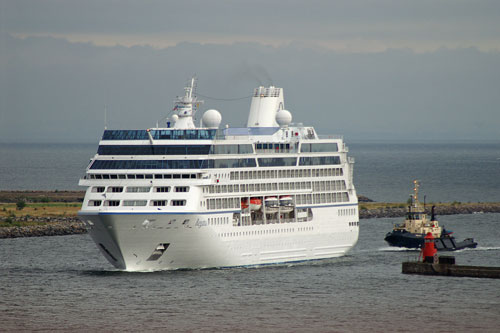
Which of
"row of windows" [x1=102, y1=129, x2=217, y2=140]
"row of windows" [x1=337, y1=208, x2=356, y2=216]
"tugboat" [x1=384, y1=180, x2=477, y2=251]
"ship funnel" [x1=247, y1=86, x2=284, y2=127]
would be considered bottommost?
"tugboat" [x1=384, y1=180, x2=477, y2=251]

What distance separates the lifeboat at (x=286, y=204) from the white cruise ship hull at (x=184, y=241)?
98 cm

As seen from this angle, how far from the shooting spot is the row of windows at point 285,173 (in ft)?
211

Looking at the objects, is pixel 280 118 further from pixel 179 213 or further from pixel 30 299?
pixel 30 299

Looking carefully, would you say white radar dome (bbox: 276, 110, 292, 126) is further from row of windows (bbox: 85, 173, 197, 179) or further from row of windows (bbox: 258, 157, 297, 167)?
row of windows (bbox: 85, 173, 197, 179)

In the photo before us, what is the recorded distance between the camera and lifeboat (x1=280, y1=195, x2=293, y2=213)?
67562 mm

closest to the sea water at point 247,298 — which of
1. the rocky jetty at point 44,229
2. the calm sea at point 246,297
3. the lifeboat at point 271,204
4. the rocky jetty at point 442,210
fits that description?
the calm sea at point 246,297

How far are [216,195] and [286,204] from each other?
7639 mm

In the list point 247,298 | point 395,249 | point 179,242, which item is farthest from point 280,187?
point 395,249

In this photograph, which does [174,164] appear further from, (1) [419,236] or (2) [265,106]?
(1) [419,236]

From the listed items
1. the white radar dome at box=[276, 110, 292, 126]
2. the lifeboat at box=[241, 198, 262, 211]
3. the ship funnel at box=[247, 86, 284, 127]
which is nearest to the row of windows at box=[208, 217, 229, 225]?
the lifeboat at box=[241, 198, 262, 211]

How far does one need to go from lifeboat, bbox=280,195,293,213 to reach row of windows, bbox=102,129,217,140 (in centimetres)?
794

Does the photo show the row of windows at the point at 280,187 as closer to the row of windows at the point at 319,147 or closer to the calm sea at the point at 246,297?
the row of windows at the point at 319,147

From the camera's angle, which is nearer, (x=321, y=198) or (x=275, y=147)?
(x=275, y=147)

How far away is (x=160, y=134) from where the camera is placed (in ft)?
203
